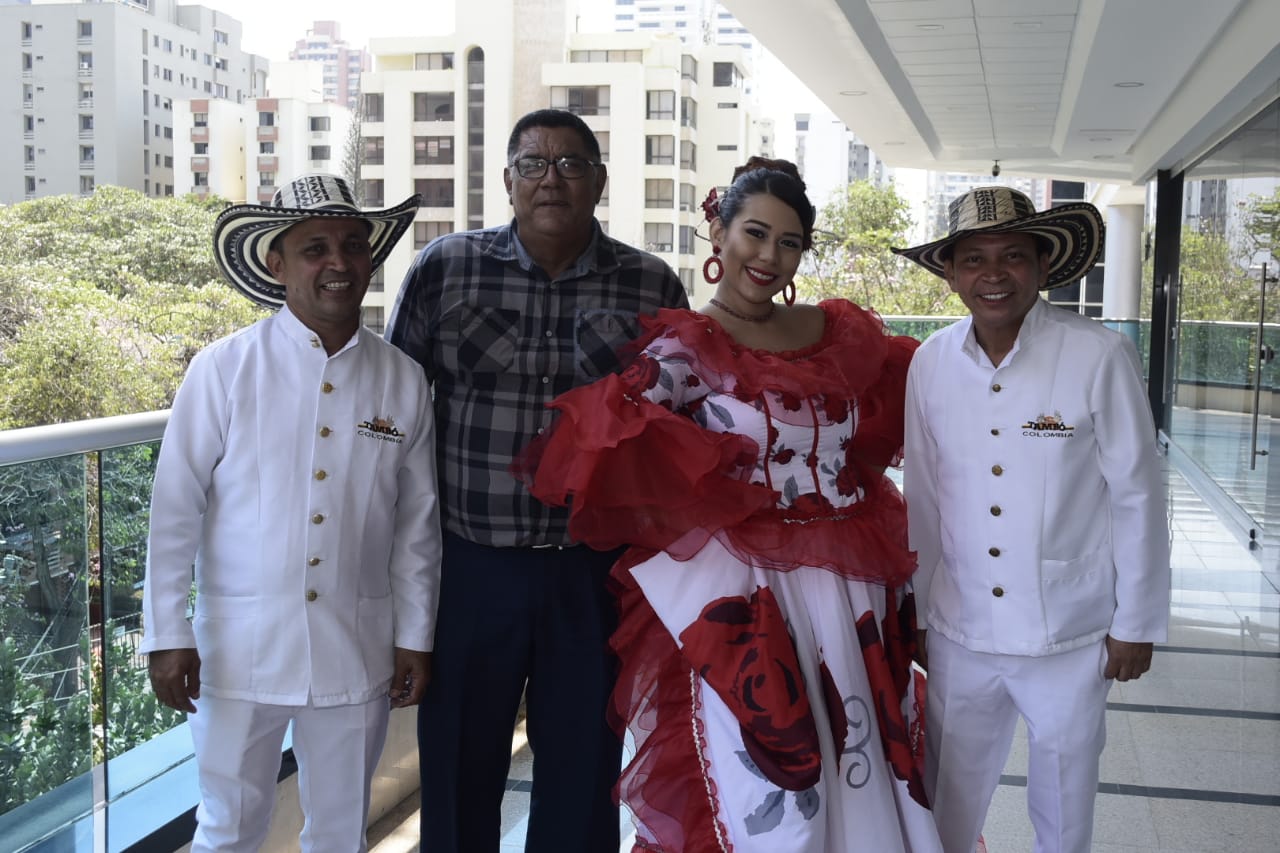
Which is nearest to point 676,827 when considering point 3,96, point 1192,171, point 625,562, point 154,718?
point 625,562

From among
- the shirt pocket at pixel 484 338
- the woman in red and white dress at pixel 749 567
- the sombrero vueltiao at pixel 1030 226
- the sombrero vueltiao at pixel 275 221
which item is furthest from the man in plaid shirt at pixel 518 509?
the sombrero vueltiao at pixel 1030 226

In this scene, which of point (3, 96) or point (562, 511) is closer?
point (562, 511)

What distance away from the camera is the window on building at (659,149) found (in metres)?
43.7

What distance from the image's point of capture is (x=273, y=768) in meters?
2.03

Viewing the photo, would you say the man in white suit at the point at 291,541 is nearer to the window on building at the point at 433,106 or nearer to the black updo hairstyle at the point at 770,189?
the black updo hairstyle at the point at 770,189

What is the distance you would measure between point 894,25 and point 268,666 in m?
6.74

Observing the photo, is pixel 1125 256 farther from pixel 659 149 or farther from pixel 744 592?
pixel 744 592

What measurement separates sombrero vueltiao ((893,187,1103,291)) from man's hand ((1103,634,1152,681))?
0.65 m

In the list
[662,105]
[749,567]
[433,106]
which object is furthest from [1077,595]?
[662,105]

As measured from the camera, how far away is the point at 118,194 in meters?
31.7

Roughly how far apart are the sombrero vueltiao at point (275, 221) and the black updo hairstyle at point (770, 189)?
0.58 meters

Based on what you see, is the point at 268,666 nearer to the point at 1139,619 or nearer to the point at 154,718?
the point at 154,718

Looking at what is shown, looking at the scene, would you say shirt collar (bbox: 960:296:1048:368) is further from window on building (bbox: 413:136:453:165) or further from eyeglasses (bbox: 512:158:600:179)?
window on building (bbox: 413:136:453:165)

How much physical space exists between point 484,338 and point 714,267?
1.54ft
